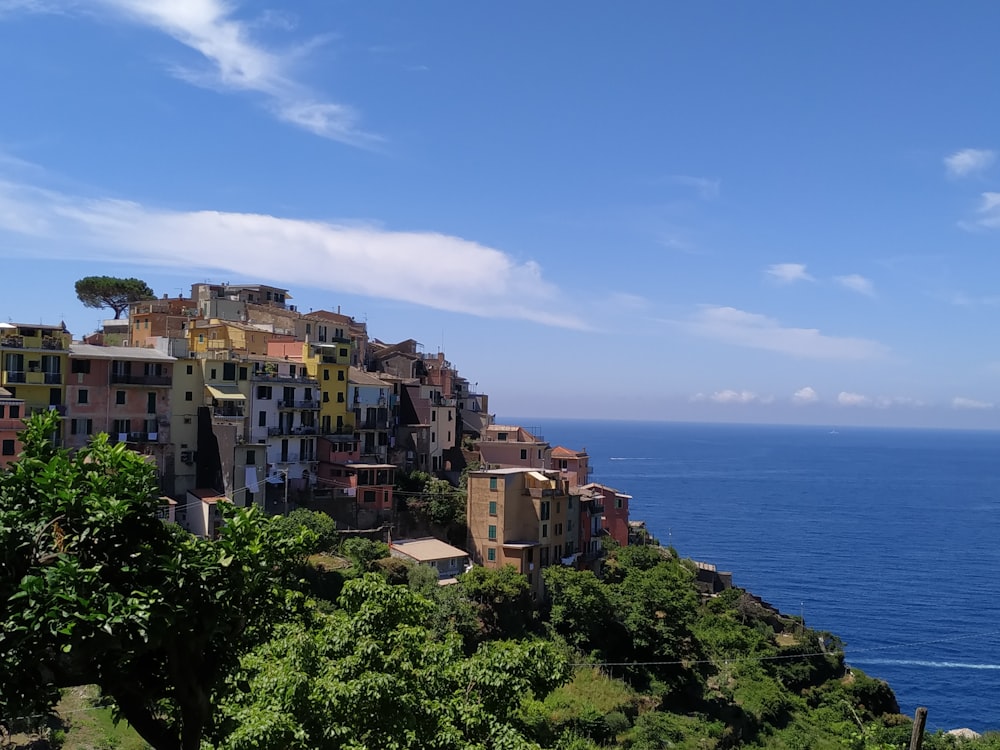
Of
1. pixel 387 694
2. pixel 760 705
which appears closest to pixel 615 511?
pixel 760 705

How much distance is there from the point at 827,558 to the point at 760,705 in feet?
192

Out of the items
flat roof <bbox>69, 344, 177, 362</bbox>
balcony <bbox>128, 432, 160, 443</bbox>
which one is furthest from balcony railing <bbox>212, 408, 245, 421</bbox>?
flat roof <bbox>69, 344, 177, 362</bbox>

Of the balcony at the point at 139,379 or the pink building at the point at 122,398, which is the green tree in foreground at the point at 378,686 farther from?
the balcony at the point at 139,379

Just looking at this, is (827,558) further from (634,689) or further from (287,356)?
(287,356)

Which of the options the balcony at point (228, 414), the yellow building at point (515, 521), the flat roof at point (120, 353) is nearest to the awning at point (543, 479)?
the yellow building at point (515, 521)

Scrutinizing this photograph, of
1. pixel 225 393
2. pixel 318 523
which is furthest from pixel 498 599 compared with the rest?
pixel 225 393

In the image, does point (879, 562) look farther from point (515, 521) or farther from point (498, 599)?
point (498, 599)

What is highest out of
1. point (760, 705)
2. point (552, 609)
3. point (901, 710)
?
point (552, 609)

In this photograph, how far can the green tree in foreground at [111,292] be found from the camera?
75.4 meters

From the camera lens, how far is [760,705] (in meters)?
43.8

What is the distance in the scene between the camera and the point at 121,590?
9375mm

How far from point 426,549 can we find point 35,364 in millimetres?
22738

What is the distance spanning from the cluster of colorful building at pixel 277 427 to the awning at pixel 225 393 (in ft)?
0.31

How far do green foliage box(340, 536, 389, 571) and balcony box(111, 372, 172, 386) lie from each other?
45.5 feet
